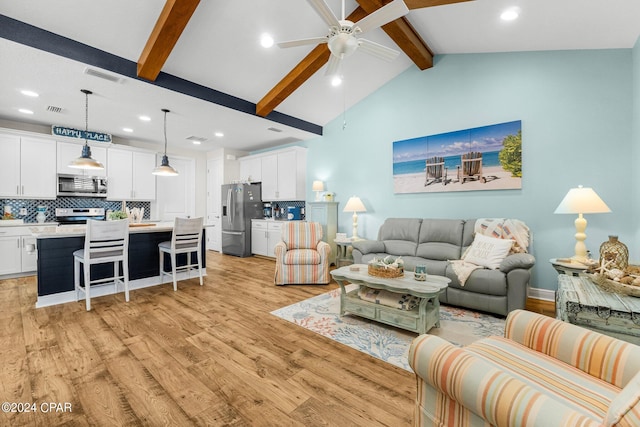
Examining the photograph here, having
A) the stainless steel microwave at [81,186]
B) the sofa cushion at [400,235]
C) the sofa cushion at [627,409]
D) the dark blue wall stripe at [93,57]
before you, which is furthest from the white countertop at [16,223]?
the sofa cushion at [627,409]

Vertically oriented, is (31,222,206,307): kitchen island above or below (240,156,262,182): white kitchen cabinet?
below

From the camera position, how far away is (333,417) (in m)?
1.59

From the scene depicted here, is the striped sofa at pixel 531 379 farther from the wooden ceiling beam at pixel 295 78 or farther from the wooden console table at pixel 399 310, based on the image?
the wooden ceiling beam at pixel 295 78

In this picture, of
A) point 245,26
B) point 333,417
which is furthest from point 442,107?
point 333,417

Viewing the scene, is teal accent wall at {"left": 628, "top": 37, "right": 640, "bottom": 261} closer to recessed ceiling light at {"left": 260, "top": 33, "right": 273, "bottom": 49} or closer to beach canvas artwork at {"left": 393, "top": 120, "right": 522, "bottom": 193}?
beach canvas artwork at {"left": 393, "top": 120, "right": 522, "bottom": 193}

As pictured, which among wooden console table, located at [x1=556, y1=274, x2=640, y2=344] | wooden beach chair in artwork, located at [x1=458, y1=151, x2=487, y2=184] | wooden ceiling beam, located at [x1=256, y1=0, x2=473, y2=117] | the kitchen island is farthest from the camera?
wooden beach chair in artwork, located at [x1=458, y1=151, x2=487, y2=184]

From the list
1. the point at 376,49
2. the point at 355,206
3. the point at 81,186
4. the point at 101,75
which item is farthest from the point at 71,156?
the point at 376,49

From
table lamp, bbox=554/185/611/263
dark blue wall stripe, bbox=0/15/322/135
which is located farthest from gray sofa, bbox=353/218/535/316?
dark blue wall stripe, bbox=0/15/322/135

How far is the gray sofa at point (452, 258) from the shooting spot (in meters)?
2.82

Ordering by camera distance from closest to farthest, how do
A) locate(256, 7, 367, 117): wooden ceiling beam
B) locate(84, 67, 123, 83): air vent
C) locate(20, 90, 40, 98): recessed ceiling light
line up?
locate(84, 67, 123, 83): air vent
locate(256, 7, 367, 117): wooden ceiling beam
locate(20, 90, 40, 98): recessed ceiling light

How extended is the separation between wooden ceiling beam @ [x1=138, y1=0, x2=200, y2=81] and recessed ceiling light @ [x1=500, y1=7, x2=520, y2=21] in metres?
3.02

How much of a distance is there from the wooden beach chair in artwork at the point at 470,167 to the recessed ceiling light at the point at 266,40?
9.66 ft

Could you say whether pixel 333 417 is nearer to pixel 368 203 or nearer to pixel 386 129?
pixel 368 203

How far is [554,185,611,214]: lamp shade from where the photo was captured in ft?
8.72
